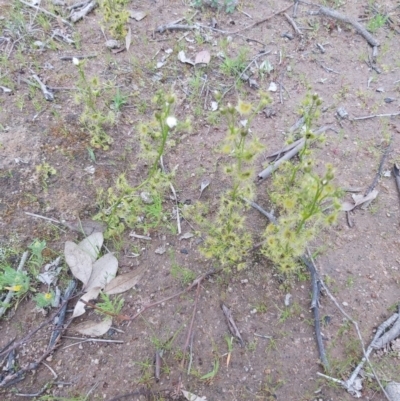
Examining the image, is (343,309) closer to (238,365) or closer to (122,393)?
(238,365)

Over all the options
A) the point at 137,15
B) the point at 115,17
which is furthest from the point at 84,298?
the point at 137,15

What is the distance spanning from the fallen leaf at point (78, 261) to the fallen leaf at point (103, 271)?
31 mm

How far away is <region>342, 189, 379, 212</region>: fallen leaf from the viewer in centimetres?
279

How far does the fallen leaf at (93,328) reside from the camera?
2248 mm

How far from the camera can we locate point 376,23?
3939mm

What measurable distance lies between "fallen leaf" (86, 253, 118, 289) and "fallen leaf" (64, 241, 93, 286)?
0.03m

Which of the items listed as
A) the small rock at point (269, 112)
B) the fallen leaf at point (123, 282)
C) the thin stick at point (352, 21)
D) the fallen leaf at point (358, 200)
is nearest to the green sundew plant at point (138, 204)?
the fallen leaf at point (123, 282)

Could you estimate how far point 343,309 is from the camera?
2373mm

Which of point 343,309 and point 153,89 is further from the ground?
point 153,89

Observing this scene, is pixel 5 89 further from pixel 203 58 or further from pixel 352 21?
pixel 352 21

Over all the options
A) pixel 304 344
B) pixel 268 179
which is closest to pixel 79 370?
pixel 304 344

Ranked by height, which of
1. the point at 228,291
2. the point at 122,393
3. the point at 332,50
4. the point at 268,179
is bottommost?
A: the point at 122,393

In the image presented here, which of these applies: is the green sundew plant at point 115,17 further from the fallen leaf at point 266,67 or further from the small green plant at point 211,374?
the small green plant at point 211,374

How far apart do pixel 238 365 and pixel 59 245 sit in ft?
4.45
